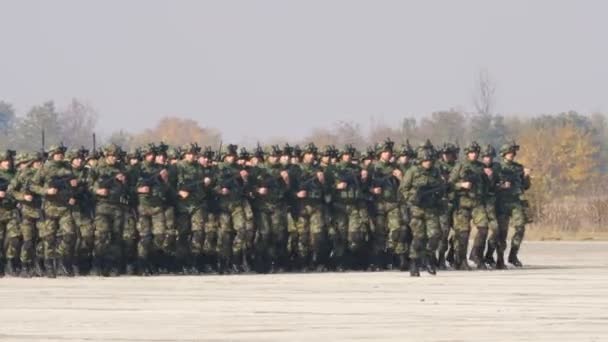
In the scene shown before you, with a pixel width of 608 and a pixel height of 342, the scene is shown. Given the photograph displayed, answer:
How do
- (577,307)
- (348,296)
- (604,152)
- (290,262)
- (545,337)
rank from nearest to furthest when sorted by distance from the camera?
1. (545,337)
2. (577,307)
3. (348,296)
4. (290,262)
5. (604,152)

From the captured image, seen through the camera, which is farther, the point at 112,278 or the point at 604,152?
the point at 604,152

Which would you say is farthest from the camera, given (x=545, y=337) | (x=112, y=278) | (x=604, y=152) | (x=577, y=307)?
(x=604, y=152)

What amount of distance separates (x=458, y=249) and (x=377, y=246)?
1.22 meters

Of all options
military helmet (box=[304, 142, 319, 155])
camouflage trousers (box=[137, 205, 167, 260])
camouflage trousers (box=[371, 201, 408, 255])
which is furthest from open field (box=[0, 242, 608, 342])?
military helmet (box=[304, 142, 319, 155])

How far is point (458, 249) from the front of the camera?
2970 cm

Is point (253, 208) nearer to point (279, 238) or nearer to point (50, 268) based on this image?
point (279, 238)

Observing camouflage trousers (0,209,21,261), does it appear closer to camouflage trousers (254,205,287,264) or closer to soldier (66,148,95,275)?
soldier (66,148,95,275)

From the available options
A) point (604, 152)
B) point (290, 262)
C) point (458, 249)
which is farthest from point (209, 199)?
point (604, 152)

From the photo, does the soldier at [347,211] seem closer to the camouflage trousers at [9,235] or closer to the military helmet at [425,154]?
the military helmet at [425,154]

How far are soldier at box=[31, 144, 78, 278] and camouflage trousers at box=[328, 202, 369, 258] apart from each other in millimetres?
3977

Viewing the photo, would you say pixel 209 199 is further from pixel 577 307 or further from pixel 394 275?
pixel 577 307

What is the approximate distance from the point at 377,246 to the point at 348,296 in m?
7.51

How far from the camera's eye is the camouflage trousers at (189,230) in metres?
29.3

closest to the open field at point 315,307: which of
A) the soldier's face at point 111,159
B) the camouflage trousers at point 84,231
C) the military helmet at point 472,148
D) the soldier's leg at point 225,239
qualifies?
the camouflage trousers at point 84,231
